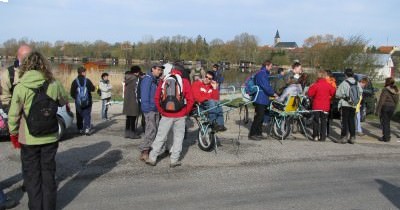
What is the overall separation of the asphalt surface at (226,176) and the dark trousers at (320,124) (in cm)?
43

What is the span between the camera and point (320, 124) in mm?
11266

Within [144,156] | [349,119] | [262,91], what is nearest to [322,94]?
[349,119]

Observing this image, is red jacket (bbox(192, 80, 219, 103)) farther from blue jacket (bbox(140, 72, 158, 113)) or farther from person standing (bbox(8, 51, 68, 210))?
person standing (bbox(8, 51, 68, 210))

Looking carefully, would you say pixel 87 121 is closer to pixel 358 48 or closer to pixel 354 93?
pixel 354 93

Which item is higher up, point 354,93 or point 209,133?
point 354,93

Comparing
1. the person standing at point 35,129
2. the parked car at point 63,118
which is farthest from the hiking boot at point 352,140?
the person standing at point 35,129

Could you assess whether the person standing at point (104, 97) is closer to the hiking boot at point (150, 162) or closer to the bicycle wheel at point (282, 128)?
the bicycle wheel at point (282, 128)

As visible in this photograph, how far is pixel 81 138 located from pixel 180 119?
12.0 ft

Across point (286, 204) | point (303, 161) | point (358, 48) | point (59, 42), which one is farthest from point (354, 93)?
point (59, 42)

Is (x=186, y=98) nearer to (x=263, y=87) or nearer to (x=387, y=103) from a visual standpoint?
(x=263, y=87)

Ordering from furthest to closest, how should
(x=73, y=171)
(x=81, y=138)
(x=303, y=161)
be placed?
(x=81, y=138), (x=303, y=161), (x=73, y=171)

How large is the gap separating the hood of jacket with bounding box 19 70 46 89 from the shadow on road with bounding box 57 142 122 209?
1.68m

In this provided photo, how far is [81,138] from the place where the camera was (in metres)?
10.4

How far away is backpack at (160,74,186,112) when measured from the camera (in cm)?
762
